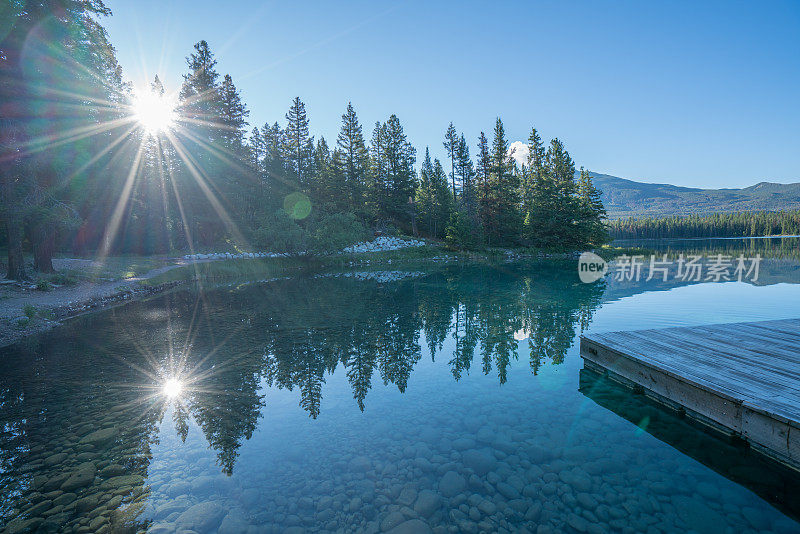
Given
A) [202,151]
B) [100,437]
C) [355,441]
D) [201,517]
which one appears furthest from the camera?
[202,151]

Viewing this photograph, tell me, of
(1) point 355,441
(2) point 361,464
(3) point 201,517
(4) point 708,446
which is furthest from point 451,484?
(4) point 708,446

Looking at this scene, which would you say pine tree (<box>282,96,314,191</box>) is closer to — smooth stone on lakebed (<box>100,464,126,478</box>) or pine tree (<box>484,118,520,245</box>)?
pine tree (<box>484,118,520,245</box>)

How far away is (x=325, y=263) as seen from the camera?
1617 inches

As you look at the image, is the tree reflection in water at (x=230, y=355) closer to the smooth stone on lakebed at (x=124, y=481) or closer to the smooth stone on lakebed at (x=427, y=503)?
the smooth stone on lakebed at (x=124, y=481)

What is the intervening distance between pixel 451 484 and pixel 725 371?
5.16 m

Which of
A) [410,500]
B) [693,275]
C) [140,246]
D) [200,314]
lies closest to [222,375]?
[410,500]

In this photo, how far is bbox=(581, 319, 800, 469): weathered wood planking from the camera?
4562 millimetres

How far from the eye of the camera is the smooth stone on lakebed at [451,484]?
14.8 ft

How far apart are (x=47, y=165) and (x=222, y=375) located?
20484 mm

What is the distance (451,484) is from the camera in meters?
4.65

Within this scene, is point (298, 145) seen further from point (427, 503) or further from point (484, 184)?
point (427, 503)

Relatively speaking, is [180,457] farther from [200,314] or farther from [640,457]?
[200,314]

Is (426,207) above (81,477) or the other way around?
above

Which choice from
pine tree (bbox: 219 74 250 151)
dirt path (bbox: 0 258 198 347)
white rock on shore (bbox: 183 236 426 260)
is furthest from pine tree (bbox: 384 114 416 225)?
dirt path (bbox: 0 258 198 347)
